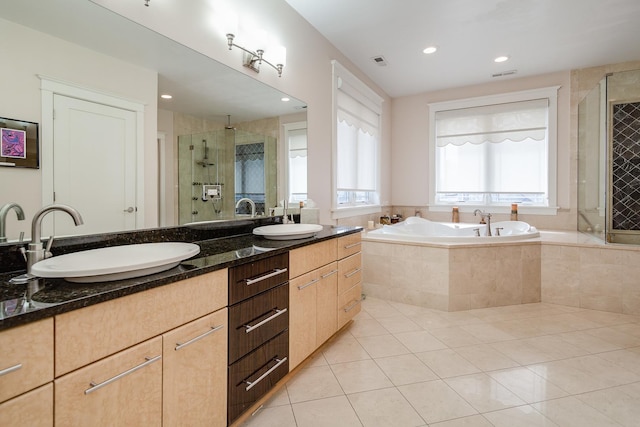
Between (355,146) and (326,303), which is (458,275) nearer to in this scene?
(326,303)

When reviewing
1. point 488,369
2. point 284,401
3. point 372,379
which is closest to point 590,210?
point 488,369

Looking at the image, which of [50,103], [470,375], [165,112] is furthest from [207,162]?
[470,375]

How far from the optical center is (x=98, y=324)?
0.85 metres

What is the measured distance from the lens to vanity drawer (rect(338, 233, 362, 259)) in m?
2.16

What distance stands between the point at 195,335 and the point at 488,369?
1718 millimetres

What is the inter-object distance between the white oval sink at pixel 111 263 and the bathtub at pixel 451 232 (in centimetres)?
220

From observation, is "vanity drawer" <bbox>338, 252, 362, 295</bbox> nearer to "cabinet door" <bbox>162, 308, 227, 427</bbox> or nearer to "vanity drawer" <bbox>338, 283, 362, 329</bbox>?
"vanity drawer" <bbox>338, 283, 362, 329</bbox>

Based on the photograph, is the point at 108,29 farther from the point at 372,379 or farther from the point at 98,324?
the point at 372,379

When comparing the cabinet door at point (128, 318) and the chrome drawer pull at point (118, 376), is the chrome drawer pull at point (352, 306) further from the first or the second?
the chrome drawer pull at point (118, 376)

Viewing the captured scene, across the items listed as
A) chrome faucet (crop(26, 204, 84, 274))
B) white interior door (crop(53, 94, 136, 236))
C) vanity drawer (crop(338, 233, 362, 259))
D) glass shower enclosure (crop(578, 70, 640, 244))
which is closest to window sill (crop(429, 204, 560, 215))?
glass shower enclosure (crop(578, 70, 640, 244))

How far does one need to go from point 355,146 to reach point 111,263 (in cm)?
306

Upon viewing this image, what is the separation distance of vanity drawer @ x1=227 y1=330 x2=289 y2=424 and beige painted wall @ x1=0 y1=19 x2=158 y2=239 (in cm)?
96

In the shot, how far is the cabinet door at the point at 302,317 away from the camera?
5.50ft

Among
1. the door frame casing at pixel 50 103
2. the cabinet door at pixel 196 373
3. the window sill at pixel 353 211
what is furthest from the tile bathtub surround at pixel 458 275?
the door frame casing at pixel 50 103
